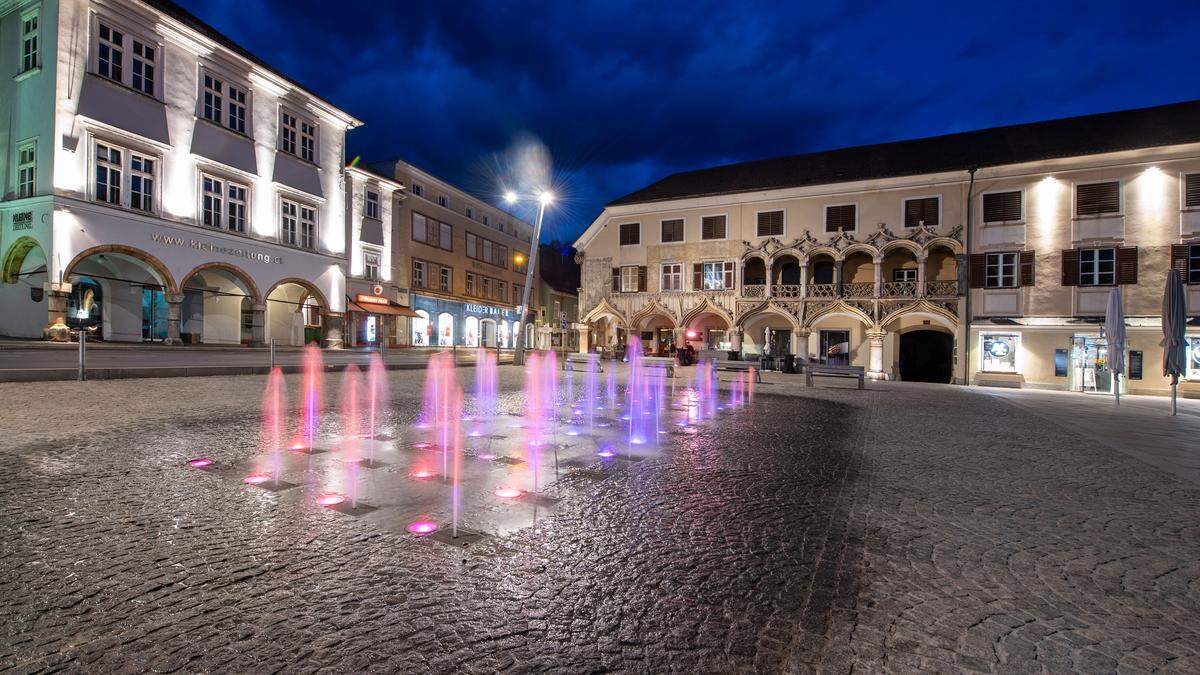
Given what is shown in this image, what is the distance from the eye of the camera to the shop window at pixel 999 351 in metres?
25.1

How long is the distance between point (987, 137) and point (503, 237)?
4070cm

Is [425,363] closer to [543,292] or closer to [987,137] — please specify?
[987,137]

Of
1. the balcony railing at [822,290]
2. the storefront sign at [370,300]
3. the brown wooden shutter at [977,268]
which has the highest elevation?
the brown wooden shutter at [977,268]

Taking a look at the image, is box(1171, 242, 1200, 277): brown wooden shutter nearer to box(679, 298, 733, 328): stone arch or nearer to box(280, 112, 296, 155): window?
box(679, 298, 733, 328): stone arch

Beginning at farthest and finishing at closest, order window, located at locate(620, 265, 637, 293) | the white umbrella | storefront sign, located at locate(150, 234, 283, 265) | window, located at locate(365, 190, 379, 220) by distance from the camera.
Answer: window, located at locate(365, 190, 379, 220), window, located at locate(620, 265, 637, 293), storefront sign, located at locate(150, 234, 283, 265), the white umbrella

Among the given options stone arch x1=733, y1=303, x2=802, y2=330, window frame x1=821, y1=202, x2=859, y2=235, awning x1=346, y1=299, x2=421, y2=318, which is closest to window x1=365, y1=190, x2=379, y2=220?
awning x1=346, y1=299, x2=421, y2=318

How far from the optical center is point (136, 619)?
242cm

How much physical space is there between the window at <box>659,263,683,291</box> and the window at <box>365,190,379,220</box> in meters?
20.3

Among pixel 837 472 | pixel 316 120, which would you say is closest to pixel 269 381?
pixel 837 472

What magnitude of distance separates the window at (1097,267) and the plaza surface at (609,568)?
24.1 meters

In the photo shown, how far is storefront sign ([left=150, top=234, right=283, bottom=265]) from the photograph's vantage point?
74.1 feet

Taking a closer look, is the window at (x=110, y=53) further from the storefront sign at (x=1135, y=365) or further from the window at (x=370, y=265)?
the storefront sign at (x=1135, y=365)

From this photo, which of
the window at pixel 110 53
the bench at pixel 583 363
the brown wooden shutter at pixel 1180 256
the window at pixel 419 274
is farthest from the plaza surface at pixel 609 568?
the window at pixel 419 274

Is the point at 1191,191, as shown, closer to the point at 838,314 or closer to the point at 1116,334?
the point at 838,314
